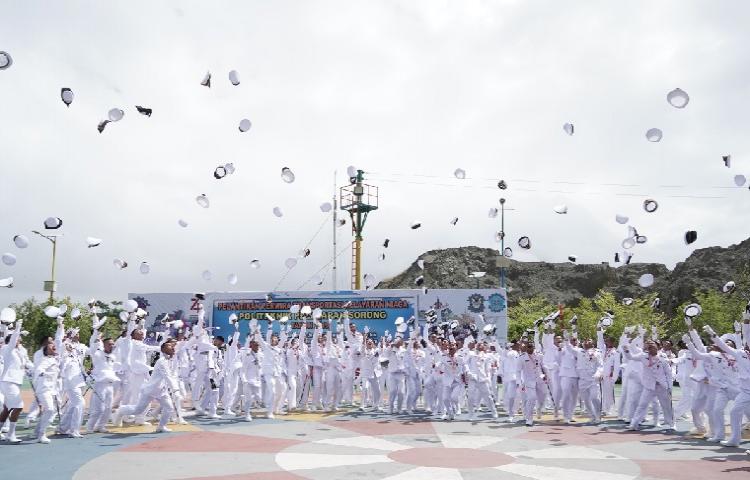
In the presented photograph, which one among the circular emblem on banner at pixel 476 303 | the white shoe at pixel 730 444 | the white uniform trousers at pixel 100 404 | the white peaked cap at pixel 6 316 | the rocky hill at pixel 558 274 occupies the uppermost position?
the rocky hill at pixel 558 274

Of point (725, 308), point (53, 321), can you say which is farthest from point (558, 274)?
point (53, 321)

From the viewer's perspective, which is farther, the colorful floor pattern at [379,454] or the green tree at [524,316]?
the green tree at [524,316]

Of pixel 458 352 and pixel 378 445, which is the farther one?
pixel 458 352

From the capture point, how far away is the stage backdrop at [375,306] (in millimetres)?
32000

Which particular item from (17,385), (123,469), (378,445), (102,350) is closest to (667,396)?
(378,445)

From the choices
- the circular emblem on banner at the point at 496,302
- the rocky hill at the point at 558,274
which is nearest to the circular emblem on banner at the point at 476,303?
the circular emblem on banner at the point at 496,302

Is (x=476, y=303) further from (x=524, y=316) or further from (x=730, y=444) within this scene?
(x=730, y=444)

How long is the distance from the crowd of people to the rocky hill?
146 ft

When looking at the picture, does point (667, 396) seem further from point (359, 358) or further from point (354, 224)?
point (354, 224)

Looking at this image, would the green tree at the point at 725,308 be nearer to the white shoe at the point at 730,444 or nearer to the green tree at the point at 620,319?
the green tree at the point at 620,319

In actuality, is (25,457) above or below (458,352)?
below

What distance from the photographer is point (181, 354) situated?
17.6 metres

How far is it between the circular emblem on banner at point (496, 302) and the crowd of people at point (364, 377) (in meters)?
11.7

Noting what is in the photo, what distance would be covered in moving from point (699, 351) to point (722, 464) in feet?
11.7
